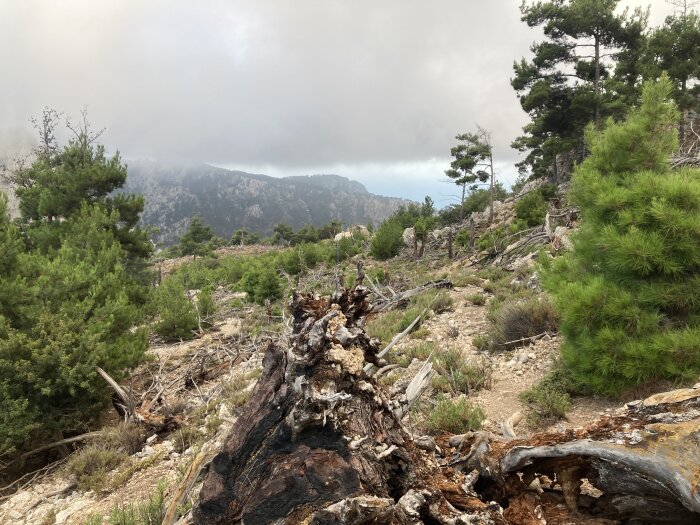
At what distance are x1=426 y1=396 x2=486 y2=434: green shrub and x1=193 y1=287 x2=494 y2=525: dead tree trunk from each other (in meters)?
1.81

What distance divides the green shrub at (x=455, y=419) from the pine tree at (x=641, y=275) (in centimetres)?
129

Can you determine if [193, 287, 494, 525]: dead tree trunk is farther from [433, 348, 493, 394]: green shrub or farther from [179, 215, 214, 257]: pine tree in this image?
[179, 215, 214, 257]: pine tree

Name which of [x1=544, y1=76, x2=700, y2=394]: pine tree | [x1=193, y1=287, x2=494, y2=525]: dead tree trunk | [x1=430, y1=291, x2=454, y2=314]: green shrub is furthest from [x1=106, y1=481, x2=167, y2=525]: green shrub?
[x1=430, y1=291, x2=454, y2=314]: green shrub

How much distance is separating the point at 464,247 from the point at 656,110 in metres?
15.9

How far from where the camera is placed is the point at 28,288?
6355 millimetres

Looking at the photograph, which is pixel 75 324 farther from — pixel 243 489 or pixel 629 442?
pixel 629 442

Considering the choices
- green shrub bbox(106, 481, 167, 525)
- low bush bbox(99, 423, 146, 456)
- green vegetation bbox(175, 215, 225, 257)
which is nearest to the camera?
green shrub bbox(106, 481, 167, 525)

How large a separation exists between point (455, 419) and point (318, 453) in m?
2.39

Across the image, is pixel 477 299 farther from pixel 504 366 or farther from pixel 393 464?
pixel 393 464

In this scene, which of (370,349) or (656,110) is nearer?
(370,349)

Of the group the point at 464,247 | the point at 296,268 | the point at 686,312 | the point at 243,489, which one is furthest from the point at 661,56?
the point at 243,489

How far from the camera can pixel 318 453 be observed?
171 cm

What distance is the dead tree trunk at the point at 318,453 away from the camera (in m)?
1.58

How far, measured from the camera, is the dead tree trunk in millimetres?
1585
